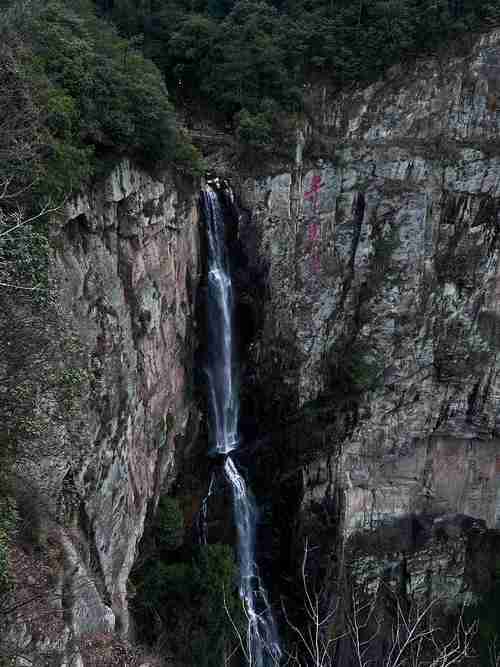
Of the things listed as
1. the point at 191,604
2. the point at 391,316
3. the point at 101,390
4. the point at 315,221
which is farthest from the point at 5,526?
the point at 391,316

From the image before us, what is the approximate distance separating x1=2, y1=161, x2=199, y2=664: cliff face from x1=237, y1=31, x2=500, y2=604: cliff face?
12.6 ft

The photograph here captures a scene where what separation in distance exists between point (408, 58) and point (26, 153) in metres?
14.3

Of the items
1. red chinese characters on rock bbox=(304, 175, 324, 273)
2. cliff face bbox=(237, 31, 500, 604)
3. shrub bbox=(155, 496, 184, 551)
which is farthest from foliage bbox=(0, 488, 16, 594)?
red chinese characters on rock bbox=(304, 175, 324, 273)

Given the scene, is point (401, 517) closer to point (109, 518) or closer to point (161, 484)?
point (161, 484)

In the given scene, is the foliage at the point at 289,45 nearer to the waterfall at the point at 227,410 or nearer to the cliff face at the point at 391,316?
Result: the cliff face at the point at 391,316

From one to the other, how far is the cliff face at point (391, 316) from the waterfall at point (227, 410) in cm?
98

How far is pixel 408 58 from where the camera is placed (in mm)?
17688

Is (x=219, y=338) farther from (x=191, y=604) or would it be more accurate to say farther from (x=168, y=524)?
(x=191, y=604)

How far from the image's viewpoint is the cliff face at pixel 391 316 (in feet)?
57.3

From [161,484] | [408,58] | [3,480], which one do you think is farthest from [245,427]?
[408,58]

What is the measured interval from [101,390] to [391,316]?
36.4 feet

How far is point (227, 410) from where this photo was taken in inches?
715

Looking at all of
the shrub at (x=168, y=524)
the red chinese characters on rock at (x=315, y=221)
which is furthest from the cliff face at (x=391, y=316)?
the shrub at (x=168, y=524)

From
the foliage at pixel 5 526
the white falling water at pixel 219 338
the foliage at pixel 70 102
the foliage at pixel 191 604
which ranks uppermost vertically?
the foliage at pixel 70 102
